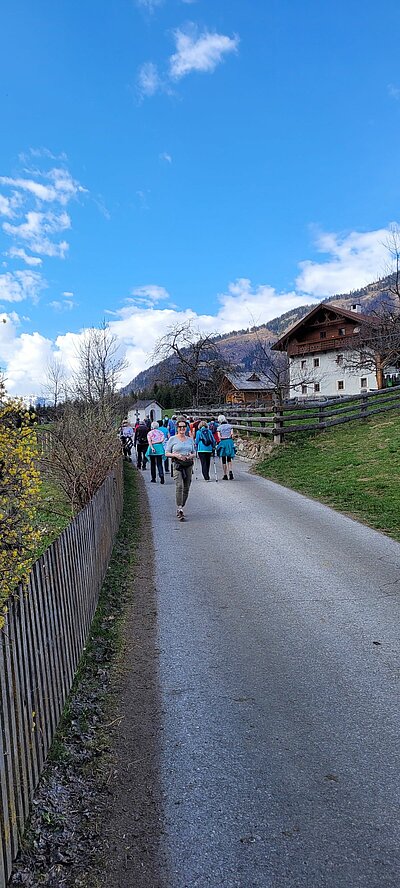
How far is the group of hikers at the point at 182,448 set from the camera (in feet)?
35.3

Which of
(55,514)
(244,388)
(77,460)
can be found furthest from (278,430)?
(244,388)

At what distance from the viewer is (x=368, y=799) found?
2951 mm

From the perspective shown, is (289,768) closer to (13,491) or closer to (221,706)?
(221,706)

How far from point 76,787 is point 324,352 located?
54.8 meters

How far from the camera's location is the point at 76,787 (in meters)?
3.18

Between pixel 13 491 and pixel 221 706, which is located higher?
pixel 13 491

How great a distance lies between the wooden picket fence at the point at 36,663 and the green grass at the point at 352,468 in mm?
5426

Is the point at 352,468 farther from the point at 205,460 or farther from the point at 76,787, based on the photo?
the point at 76,787

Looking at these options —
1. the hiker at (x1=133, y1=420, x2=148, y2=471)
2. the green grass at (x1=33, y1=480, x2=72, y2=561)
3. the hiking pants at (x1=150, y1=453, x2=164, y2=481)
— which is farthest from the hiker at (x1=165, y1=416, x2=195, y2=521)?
the hiker at (x1=133, y1=420, x2=148, y2=471)

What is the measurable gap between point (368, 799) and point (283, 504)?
29.4ft

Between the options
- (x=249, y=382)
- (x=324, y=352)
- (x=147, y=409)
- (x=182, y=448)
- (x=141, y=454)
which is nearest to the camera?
(x=182, y=448)

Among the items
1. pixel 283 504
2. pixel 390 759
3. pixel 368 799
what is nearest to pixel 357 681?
pixel 390 759

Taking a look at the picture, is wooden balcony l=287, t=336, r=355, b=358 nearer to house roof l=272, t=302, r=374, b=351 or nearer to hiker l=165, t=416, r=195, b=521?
house roof l=272, t=302, r=374, b=351

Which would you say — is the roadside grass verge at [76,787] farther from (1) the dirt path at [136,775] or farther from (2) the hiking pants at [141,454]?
(2) the hiking pants at [141,454]
